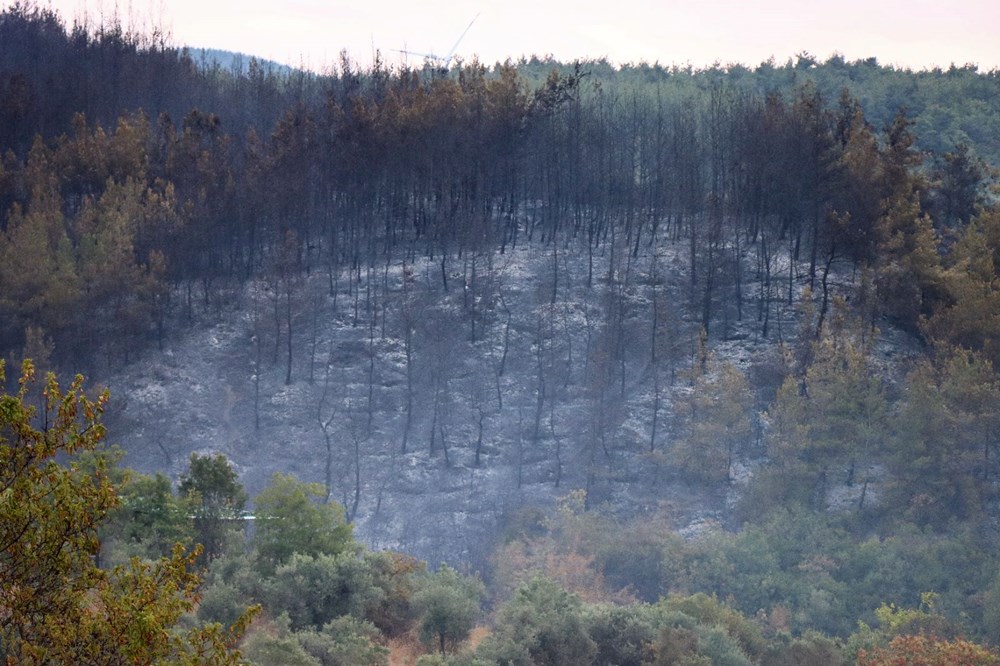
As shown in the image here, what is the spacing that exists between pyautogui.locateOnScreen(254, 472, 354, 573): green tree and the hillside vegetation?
0.10 m

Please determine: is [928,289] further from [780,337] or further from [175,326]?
[175,326]

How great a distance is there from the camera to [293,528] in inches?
1310

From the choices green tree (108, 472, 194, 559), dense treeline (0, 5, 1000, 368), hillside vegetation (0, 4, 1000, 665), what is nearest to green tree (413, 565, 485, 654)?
hillside vegetation (0, 4, 1000, 665)

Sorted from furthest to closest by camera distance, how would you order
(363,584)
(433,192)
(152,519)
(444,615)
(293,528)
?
(433,192), (293,528), (152,519), (444,615), (363,584)

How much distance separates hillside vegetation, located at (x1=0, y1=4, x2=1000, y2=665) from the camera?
42156 mm

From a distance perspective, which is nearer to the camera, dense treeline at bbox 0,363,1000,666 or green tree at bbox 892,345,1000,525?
dense treeline at bbox 0,363,1000,666

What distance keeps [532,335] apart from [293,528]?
80.5 ft

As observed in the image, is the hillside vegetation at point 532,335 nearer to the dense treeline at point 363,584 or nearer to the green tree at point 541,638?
the dense treeline at point 363,584

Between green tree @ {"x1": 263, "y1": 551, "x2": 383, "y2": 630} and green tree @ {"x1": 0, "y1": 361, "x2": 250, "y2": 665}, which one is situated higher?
green tree @ {"x1": 0, "y1": 361, "x2": 250, "y2": 665}

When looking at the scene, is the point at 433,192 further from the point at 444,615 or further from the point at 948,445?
the point at 444,615

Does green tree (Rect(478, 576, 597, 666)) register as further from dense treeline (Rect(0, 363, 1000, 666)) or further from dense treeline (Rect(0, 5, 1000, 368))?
dense treeline (Rect(0, 5, 1000, 368))

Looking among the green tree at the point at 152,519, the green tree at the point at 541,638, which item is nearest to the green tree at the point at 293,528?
the green tree at the point at 152,519

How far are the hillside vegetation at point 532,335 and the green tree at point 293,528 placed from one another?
0.10 metres

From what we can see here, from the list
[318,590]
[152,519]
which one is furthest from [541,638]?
[152,519]
